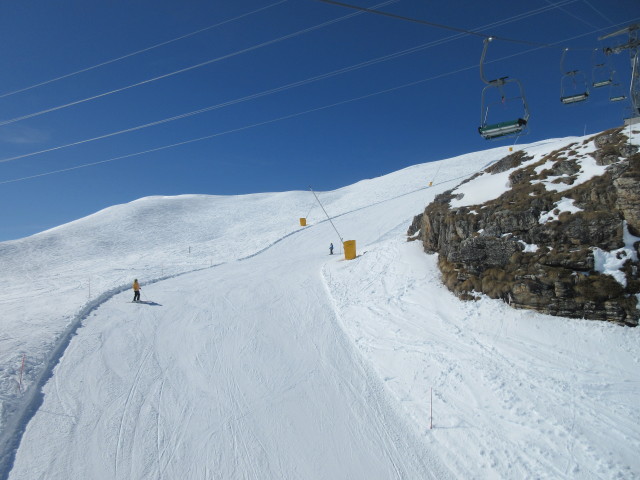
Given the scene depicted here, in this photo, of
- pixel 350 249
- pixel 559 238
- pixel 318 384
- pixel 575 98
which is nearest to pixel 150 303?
pixel 318 384

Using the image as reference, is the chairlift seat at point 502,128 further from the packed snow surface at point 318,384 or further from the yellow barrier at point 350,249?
the yellow barrier at point 350,249

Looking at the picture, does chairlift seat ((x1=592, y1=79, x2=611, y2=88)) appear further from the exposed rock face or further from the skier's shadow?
the skier's shadow

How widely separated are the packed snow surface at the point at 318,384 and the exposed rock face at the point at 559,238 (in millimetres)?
678

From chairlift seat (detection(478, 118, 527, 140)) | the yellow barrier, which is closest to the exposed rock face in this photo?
chairlift seat (detection(478, 118, 527, 140))

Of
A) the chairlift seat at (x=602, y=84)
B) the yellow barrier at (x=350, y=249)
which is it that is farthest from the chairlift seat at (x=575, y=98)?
the yellow barrier at (x=350, y=249)

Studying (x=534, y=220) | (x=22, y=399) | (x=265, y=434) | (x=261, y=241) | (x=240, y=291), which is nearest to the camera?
(x=265, y=434)

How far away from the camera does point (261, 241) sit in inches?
1407

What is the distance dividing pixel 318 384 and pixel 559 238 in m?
9.82

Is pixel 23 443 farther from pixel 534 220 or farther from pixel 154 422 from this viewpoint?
pixel 534 220

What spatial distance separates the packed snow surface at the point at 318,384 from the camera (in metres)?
7.67

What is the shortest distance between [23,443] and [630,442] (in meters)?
13.3

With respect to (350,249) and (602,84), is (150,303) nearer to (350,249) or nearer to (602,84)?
(350,249)

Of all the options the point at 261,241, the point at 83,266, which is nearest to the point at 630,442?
the point at 261,241

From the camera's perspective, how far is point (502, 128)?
34.2 feet
